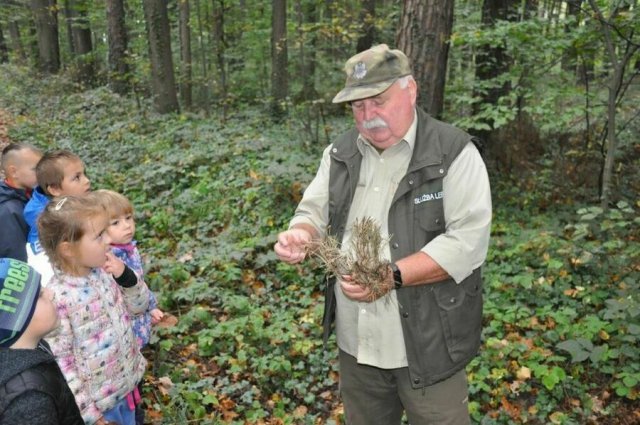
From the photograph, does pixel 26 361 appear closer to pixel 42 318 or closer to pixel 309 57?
pixel 42 318

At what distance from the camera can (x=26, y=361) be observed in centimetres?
211

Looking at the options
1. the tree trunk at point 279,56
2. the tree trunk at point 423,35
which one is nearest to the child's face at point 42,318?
the tree trunk at point 423,35

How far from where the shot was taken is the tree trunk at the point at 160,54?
14297mm

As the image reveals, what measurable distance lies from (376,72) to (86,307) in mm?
2220

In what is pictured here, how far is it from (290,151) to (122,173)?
3816mm

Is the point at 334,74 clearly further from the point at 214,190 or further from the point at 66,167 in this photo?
the point at 66,167

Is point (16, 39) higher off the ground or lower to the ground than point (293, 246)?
lower

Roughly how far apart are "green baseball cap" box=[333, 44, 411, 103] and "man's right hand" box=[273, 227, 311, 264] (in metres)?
0.80

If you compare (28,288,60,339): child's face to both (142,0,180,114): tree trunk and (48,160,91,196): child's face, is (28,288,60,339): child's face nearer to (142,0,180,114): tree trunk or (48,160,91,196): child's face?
(48,160,91,196): child's face

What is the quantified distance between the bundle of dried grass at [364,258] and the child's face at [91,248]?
1.37m

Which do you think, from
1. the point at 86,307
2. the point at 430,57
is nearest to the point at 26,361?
the point at 86,307

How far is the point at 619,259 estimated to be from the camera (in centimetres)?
570

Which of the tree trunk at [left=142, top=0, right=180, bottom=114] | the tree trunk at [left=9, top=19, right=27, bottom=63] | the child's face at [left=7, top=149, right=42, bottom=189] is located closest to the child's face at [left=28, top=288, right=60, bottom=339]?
the child's face at [left=7, top=149, right=42, bottom=189]

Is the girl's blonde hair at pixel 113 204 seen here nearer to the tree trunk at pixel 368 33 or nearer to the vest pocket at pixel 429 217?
the vest pocket at pixel 429 217
